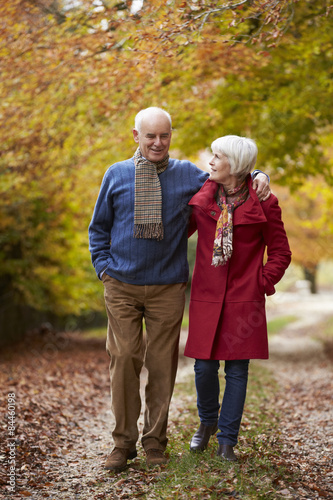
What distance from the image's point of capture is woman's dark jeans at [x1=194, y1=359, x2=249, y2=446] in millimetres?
3428

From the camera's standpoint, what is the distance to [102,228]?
3.64 meters

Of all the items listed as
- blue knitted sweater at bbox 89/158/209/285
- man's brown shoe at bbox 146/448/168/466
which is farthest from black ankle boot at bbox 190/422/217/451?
blue knitted sweater at bbox 89/158/209/285

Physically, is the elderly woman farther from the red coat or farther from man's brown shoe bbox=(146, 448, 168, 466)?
man's brown shoe bbox=(146, 448, 168, 466)

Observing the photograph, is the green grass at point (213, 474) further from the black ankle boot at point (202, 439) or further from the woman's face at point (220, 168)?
the woman's face at point (220, 168)

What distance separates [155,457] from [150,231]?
144 centimetres

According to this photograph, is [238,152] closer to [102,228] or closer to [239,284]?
[239,284]

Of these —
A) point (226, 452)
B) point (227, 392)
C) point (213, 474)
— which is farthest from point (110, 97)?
point (213, 474)

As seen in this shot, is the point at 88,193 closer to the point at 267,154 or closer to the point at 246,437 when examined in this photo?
the point at 267,154

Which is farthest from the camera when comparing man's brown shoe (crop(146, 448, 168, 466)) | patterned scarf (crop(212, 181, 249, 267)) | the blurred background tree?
the blurred background tree

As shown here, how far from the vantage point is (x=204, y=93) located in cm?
807

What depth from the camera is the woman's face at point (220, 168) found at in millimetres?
3424

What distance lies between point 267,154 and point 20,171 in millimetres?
4324

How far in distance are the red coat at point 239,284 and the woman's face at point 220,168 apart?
0.06 meters

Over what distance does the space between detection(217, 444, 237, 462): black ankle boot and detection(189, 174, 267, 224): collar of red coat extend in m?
1.36
